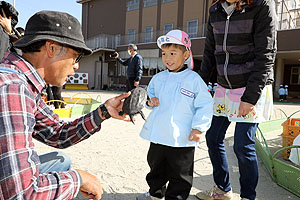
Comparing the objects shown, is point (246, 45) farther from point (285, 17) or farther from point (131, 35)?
point (131, 35)

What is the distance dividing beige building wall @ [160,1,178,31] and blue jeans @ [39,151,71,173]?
1941 cm

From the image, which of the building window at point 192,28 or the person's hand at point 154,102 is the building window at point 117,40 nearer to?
the building window at point 192,28

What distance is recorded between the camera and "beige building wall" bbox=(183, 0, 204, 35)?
1819 cm

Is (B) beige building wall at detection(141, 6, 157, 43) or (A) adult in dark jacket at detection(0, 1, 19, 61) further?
(B) beige building wall at detection(141, 6, 157, 43)

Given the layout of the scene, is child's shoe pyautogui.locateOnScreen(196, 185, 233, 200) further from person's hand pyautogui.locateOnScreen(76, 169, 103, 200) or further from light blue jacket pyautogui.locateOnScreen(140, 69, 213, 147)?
person's hand pyautogui.locateOnScreen(76, 169, 103, 200)

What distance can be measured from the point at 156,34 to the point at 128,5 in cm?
506

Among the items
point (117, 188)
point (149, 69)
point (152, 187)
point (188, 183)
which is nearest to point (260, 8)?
point (188, 183)

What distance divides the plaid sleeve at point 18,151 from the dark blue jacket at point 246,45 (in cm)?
141

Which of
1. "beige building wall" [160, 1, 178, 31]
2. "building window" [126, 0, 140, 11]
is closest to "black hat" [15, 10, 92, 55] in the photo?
"beige building wall" [160, 1, 178, 31]

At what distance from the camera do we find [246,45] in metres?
1.83

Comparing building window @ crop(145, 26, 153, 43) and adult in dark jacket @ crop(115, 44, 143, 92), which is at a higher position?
building window @ crop(145, 26, 153, 43)

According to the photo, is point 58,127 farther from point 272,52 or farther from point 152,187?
point 272,52

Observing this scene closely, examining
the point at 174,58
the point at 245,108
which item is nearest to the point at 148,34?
the point at 174,58

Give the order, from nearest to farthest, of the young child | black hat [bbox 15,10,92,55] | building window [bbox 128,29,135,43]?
black hat [bbox 15,10,92,55] < the young child < building window [bbox 128,29,135,43]
